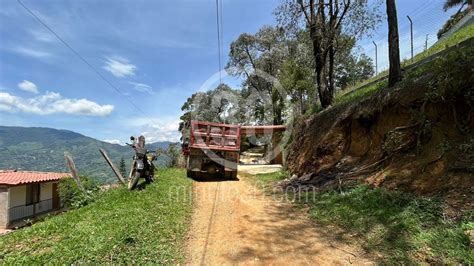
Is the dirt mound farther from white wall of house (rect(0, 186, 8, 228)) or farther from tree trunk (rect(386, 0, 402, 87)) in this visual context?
white wall of house (rect(0, 186, 8, 228))

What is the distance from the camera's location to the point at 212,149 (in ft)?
44.0

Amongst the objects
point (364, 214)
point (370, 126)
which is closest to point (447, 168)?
point (364, 214)

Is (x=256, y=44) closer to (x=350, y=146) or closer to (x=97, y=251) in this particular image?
(x=350, y=146)

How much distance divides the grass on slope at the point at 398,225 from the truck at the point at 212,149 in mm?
6856

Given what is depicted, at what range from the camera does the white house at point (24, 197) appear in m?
18.0

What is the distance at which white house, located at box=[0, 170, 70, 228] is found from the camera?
59.0 ft

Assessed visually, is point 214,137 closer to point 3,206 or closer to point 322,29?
point 322,29

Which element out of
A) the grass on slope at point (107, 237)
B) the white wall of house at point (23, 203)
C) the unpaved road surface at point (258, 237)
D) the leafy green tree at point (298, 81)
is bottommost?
the white wall of house at point (23, 203)

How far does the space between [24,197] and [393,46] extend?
80.3 ft

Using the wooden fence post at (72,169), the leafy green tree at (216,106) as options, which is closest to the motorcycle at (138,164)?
the wooden fence post at (72,169)

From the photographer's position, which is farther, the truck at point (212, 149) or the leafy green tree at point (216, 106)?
the leafy green tree at point (216, 106)

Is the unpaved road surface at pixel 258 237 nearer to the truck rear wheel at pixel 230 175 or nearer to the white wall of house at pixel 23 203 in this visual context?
the truck rear wheel at pixel 230 175

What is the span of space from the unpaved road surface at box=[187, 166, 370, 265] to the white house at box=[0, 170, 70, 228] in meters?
12.6

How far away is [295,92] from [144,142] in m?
18.8
